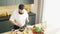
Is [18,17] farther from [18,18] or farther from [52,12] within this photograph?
[52,12]

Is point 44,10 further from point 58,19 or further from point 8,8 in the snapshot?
point 8,8

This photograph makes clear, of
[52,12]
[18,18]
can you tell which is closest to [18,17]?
[18,18]

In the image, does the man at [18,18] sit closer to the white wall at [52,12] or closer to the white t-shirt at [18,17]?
the white t-shirt at [18,17]

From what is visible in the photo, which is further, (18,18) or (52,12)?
(52,12)

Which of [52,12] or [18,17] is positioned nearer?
[18,17]

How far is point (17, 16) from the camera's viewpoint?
2.69 meters

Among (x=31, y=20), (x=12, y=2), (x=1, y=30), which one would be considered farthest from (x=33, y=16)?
(x=1, y=30)

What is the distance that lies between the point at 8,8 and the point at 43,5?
116 centimetres

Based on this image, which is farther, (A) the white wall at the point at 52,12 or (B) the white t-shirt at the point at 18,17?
(A) the white wall at the point at 52,12

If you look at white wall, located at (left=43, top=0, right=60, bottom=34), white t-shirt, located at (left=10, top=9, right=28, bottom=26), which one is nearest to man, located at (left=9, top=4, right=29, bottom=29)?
white t-shirt, located at (left=10, top=9, right=28, bottom=26)

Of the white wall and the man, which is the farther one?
the white wall

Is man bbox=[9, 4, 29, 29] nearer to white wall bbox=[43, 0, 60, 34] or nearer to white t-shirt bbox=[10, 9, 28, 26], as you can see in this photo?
white t-shirt bbox=[10, 9, 28, 26]

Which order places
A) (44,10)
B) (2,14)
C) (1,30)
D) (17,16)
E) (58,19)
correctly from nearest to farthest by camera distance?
(17,16) → (58,19) → (1,30) → (2,14) → (44,10)

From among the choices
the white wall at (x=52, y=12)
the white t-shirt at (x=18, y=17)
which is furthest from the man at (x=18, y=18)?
the white wall at (x=52, y=12)
